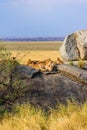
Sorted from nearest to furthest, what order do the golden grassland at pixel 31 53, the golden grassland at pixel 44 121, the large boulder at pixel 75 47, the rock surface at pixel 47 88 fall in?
the golden grassland at pixel 44 121, the rock surface at pixel 47 88, the golden grassland at pixel 31 53, the large boulder at pixel 75 47

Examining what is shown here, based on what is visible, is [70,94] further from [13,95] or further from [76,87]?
[13,95]

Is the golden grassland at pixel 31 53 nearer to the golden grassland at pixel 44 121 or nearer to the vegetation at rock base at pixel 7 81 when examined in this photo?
the vegetation at rock base at pixel 7 81

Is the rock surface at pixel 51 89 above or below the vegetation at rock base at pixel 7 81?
below

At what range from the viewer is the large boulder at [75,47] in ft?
90.6

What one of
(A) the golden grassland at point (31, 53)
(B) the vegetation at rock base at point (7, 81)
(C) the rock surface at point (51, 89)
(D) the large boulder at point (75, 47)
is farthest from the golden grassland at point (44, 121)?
(D) the large boulder at point (75, 47)

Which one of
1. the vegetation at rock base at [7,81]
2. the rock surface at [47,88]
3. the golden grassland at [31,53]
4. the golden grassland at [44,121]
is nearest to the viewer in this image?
the golden grassland at [44,121]

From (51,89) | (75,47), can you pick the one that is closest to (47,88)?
(51,89)

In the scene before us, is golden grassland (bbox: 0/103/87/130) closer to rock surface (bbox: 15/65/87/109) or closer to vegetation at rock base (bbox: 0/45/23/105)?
vegetation at rock base (bbox: 0/45/23/105)

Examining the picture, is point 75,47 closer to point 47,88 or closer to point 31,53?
point 47,88

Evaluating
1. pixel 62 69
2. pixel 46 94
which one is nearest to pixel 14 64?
pixel 46 94

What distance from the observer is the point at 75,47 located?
92.1 feet

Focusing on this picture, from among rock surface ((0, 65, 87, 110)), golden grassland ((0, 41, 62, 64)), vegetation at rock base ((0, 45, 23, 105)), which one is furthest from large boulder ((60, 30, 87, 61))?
vegetation at rock base ((0, 45, 23, 105))

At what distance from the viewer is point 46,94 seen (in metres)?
18.5

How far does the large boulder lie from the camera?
2762 cm
